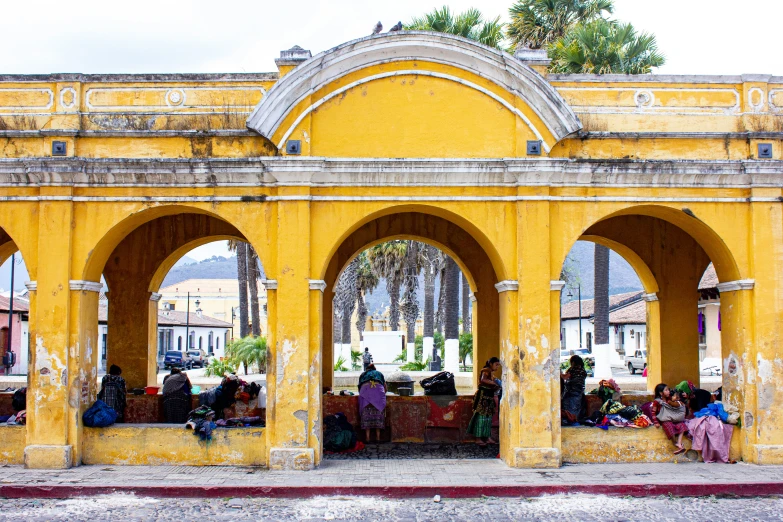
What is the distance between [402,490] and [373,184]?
156 inches

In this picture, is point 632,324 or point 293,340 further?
point 632,324

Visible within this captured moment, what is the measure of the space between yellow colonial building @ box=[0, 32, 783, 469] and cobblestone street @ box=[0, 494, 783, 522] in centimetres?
128

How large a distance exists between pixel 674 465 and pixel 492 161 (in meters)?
4.71

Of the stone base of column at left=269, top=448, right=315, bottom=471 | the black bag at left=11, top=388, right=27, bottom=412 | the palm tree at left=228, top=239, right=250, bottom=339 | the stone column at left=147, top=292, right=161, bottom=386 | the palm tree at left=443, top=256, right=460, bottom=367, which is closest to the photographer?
the stone base of column at left=269, top=448, right=315, bottom=471

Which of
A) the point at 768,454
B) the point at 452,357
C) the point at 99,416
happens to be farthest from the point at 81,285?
the point at 452,357

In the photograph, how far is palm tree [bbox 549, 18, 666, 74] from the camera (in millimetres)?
18859

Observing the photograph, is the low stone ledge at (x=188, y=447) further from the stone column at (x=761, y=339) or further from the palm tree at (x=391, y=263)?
the palm tree at (x=391, y=263)

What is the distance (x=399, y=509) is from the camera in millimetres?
8180

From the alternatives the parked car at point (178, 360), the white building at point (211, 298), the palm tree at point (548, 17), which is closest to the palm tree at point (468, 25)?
the palm tree at point (548, 17)

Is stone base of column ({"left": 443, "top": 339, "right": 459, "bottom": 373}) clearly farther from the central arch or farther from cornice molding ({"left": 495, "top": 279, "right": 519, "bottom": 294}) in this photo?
cornice molding ({"left": 495, "top": 279, "right": 519, "bottom": 294})

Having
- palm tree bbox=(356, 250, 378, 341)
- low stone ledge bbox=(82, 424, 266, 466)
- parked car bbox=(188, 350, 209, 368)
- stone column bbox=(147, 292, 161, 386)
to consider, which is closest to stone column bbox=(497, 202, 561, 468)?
low stone ledge bbox=(82, 424, 266, 466)

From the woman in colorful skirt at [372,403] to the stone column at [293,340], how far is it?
1908mm

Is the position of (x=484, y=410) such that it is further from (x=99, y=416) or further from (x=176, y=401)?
(x=99, y=416)

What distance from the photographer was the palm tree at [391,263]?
3209 cm
